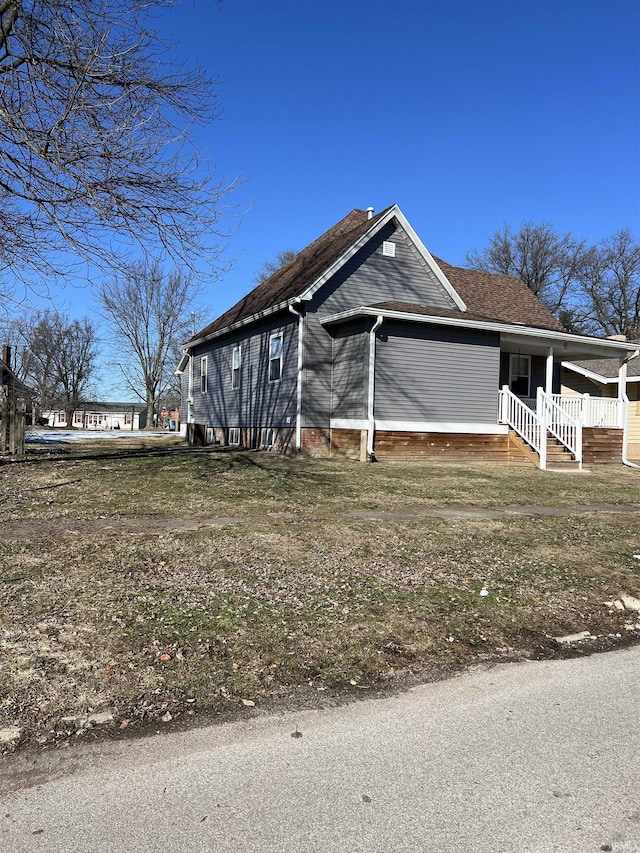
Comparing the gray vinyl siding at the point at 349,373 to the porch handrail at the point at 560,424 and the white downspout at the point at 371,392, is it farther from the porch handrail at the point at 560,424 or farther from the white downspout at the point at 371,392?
the porch handrail at the point at 560,424

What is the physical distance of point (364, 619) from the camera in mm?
4180

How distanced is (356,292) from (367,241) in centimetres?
138

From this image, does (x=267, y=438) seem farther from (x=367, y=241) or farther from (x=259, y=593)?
(x=259, y=593)

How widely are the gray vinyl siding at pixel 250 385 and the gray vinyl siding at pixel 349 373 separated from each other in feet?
3.67

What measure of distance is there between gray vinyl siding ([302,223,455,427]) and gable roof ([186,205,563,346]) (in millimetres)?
352

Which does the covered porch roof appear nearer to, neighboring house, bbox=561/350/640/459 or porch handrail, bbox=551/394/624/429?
porch handrail, bbox=551/394/624/429

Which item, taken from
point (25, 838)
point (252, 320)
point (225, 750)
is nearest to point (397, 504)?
point (225, 750)

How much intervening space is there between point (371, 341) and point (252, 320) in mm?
4922

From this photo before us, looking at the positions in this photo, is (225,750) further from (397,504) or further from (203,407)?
(203,407)

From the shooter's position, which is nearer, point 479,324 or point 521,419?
point 479,324

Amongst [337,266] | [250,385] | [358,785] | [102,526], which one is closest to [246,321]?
[250,385]

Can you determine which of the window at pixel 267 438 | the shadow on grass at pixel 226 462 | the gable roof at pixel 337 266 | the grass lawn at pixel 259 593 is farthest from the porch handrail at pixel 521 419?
→ the grass lawn at pixel 259 593

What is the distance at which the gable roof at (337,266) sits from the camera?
16.4 metres

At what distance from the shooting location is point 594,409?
55.9 feet
